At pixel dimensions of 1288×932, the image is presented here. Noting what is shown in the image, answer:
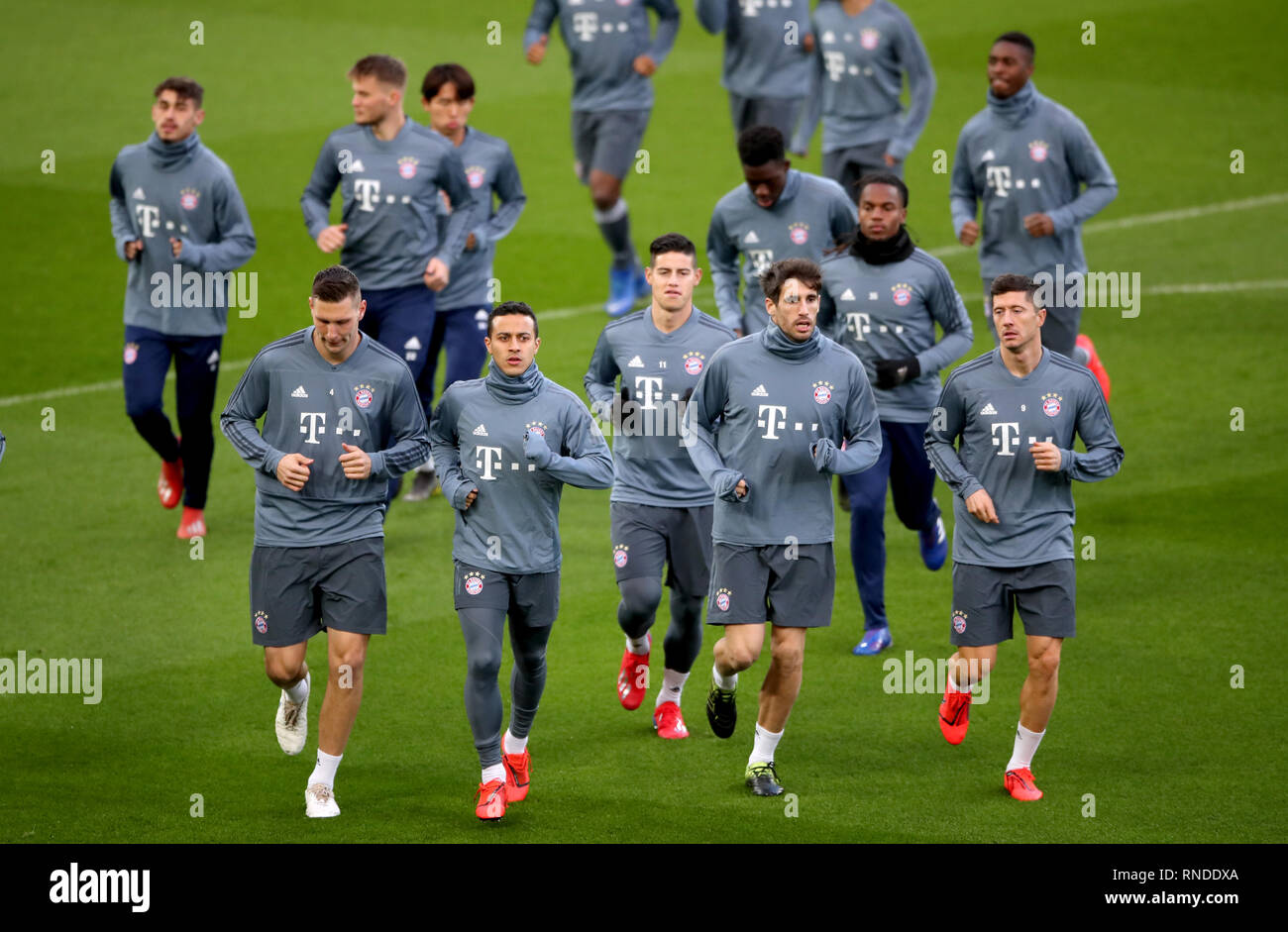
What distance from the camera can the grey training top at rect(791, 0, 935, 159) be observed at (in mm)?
15445

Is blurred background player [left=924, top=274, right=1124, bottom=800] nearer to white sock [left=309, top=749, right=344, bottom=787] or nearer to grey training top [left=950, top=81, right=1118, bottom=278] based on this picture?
white sock [left=309, top=749, right=344, bottom=787]

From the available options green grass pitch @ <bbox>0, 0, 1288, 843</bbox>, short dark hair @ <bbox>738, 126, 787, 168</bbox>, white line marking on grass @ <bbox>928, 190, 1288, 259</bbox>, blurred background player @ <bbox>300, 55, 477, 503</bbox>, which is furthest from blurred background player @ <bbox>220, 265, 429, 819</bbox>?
white line marking on grass @ <bbox>928, 190, 1288, 259</bbox>

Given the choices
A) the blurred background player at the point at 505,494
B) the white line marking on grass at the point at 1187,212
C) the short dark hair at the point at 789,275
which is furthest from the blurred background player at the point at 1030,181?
the white line marking on grass at the point at 1187,212

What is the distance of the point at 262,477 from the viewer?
835 centimetres

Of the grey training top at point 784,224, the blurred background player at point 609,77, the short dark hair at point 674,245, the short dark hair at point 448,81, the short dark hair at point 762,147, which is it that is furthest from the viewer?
the blurred background player at point 609,77

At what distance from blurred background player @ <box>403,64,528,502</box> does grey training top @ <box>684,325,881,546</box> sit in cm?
451

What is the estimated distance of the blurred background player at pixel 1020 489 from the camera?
8422 mm

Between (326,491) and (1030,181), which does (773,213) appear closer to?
(1030,181)

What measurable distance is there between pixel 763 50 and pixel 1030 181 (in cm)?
514

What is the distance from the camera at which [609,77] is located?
16.8 metres

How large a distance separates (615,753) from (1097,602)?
3607 mm

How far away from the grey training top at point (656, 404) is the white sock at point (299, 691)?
1751 millimetres

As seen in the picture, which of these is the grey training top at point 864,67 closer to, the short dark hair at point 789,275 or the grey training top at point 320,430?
the short dark hair at point 789,275

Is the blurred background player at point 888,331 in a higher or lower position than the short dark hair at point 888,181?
lower
